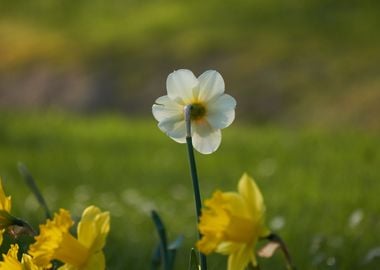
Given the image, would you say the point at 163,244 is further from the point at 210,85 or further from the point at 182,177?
the point at 182,177

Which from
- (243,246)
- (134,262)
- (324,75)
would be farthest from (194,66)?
(243,246)

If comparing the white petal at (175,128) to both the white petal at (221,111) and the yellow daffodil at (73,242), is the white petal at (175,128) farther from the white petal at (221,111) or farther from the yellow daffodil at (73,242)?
the yellow daffodil at (73,242)

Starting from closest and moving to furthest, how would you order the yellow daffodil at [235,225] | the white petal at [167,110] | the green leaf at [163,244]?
1. the yellow daffodil at [235,225]
2. the white petal at [167,110]
3. the green leaf at [163,244]

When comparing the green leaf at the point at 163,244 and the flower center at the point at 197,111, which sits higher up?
the flower center at the point at 197,111

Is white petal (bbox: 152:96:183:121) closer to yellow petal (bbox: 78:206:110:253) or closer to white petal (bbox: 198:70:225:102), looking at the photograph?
white petal (bbox: 198:70:225:102)

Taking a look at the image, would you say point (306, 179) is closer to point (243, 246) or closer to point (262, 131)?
point (262, 131)

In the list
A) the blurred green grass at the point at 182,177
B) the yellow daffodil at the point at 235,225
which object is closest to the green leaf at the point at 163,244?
the blurred green grass at the point at 182,177
